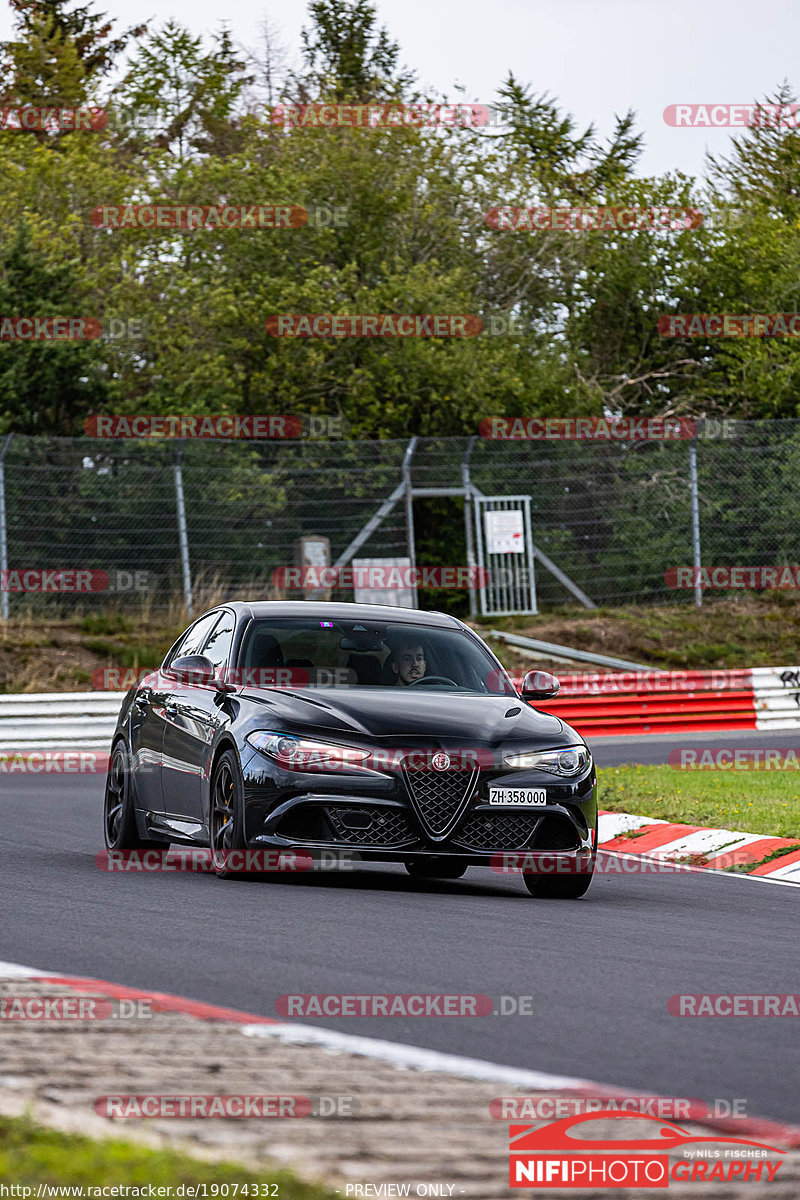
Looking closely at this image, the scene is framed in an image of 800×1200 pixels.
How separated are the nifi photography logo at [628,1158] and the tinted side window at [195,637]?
7334mm

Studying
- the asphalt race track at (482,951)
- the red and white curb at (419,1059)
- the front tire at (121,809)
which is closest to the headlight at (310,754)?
the asphalt race track at (482,951)

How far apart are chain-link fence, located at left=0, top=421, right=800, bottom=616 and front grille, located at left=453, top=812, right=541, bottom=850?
15.1m

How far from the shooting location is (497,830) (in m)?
9.56

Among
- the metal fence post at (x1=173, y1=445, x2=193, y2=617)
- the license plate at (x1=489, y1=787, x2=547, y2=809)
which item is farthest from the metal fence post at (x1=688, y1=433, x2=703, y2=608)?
the license plate at (x1=489, y1=787, x2=547, y2=809)

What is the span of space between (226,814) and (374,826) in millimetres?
915

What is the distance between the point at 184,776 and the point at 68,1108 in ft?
20.6

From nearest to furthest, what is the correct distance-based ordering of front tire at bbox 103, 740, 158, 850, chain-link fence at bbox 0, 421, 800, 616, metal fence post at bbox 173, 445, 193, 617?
front tire at bbox 103, 740, 158, 850
chain-link fence at bbox 0, 421, 800, 616
metal fence post at bbox 173, 445, 193, 617

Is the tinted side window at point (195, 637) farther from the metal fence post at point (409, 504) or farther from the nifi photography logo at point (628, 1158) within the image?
the metal fence post at point (409, 504)

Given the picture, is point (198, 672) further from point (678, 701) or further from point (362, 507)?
point (362, 507)

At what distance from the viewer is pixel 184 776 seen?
10.6 meters

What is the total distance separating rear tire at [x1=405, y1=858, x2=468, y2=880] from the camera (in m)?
10.8

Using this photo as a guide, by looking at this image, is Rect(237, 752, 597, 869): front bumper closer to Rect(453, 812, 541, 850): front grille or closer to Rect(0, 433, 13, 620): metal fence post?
Rect(453, 812, 541, 850): front grille

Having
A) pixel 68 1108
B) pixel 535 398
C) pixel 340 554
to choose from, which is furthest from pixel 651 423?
pixel 68 1108

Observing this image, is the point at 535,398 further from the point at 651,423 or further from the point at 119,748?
the point at 119,748
